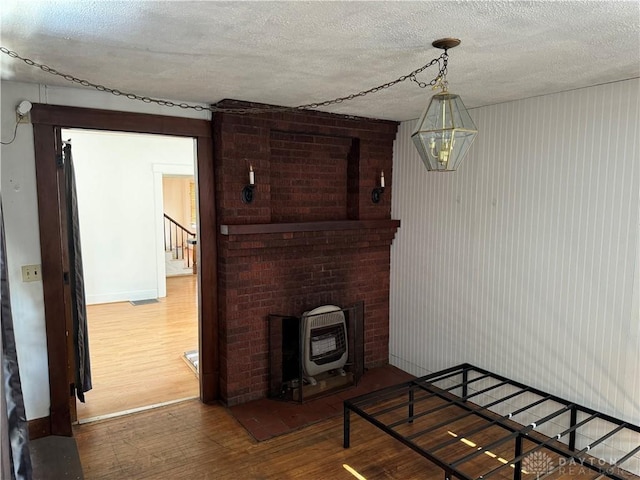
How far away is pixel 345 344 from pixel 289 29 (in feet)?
9.01

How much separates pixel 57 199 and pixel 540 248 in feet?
11.0

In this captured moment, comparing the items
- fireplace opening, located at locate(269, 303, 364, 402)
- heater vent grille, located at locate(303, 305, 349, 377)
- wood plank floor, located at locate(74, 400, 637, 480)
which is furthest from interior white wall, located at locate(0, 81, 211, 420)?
heater vent grille, located at locate(303, 305, 349, 377)

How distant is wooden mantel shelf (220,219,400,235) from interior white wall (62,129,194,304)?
13.3 feet

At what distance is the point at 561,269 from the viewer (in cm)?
301

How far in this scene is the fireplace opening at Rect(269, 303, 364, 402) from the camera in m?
3.65

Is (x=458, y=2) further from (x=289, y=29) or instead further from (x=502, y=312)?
(x=502, y=312)

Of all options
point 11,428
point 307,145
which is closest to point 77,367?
point 11,428

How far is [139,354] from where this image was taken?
15.5 ft

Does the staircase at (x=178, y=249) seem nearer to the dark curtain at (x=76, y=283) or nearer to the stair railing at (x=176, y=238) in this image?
the stair railing at (x=176, y=238)

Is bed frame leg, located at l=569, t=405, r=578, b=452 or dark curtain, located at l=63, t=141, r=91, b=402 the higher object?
dark curtain, located at l=63, t=141, r=91, b=402

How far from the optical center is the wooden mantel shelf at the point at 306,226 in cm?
337

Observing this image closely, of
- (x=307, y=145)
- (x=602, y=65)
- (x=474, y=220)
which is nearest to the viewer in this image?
(x=602, y=65)

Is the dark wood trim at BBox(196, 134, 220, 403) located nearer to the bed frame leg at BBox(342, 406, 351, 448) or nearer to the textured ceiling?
the textured ceiling

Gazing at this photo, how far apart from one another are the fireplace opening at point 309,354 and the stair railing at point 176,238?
6179 millimetres
